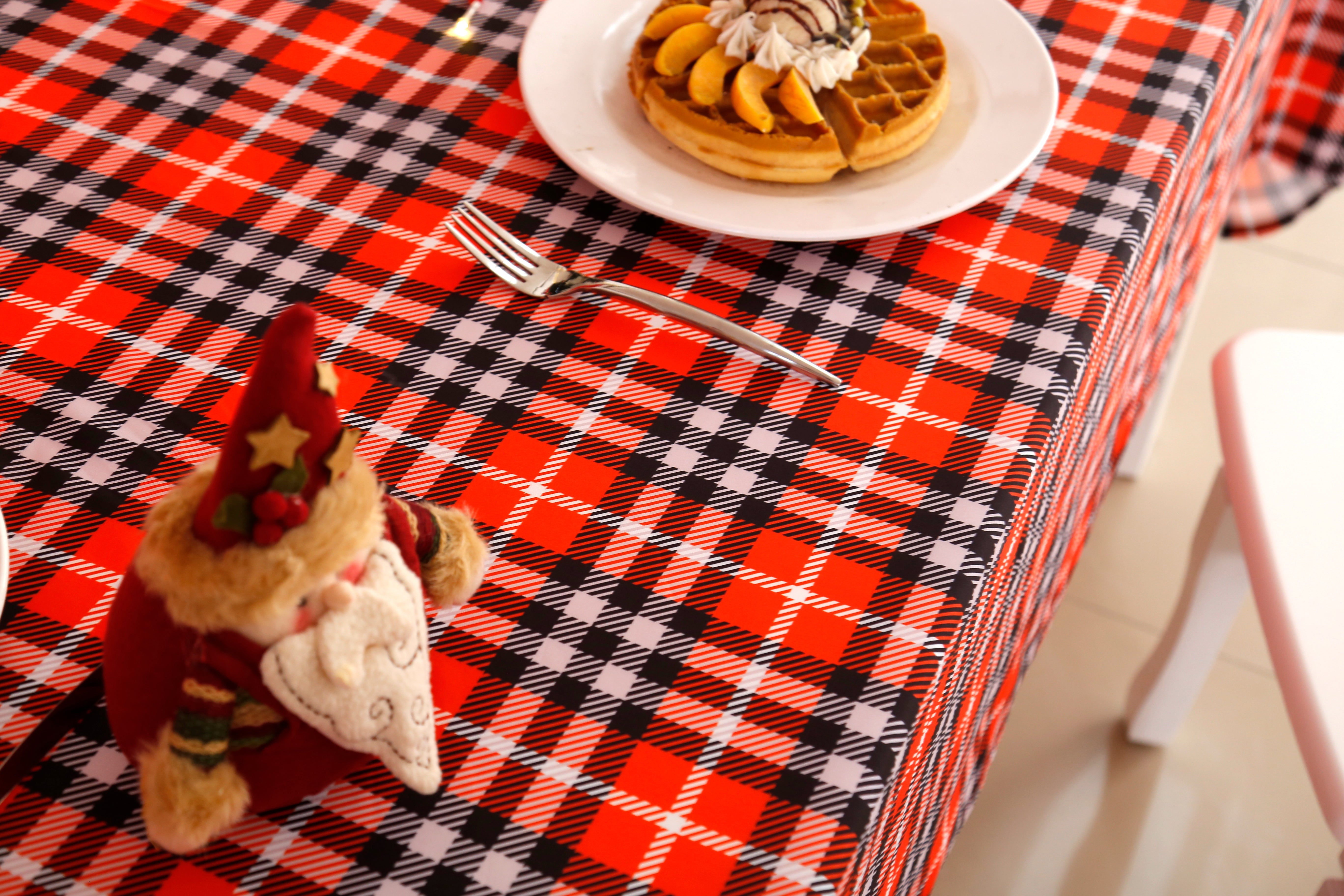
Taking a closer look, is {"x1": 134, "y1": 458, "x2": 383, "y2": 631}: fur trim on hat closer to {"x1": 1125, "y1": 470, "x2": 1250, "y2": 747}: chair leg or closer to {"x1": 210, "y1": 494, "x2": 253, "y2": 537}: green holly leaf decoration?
{"x1": 210, "y1": 494, "x2": 253, "y2": 537}: green holly leaf decoration

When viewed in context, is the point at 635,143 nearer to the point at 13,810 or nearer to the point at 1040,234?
the point at 1040,234

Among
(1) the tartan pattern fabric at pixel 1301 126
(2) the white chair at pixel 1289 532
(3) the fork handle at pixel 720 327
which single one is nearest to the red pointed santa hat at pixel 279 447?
(3) the fork handle at pixel 720 327

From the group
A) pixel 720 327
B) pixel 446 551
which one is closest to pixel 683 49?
pixel 720 327

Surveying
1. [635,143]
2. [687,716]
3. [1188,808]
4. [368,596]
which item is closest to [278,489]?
[368,596]

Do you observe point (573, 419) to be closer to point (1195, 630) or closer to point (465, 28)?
point (465, 28)

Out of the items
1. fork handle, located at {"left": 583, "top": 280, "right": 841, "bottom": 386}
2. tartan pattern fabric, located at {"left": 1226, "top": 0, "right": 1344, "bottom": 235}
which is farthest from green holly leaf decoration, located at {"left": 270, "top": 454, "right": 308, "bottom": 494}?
tartan pattern fabric, located at {"left": 1226, "top": 0, "right": 1344, "bottom": 235}
